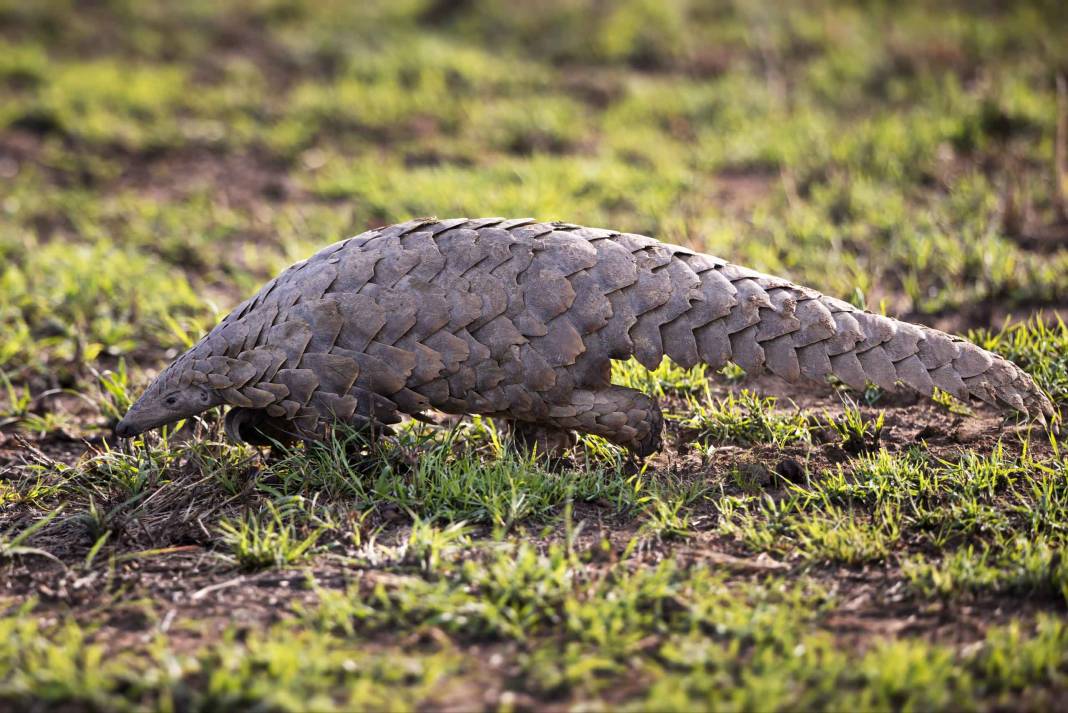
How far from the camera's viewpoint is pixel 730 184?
19.8ft

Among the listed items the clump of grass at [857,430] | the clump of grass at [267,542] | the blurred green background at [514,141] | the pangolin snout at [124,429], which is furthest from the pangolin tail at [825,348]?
the pangolin snout at [124,429]

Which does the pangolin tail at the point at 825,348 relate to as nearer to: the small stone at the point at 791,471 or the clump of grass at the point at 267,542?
the small stone at the point at 791,471

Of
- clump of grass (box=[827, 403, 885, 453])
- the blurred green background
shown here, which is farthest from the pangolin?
the blurred green background

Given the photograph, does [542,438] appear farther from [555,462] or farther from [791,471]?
[791,471]

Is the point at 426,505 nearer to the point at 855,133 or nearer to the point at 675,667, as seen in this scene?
the point at 675,667

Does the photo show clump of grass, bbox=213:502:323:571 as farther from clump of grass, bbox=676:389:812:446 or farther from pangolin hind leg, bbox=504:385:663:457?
clump of grass, bbox=676:389:812:446

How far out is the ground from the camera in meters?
2.29

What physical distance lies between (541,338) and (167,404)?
46.3 inches

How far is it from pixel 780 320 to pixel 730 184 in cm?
324

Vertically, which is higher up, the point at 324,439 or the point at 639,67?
the point at 639,67

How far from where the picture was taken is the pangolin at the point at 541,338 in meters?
2.93

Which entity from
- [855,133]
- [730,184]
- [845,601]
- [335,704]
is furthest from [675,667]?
[855,133]

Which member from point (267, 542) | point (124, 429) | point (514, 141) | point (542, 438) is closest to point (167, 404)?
point (124, 429)

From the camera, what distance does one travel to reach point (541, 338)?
2.92m
